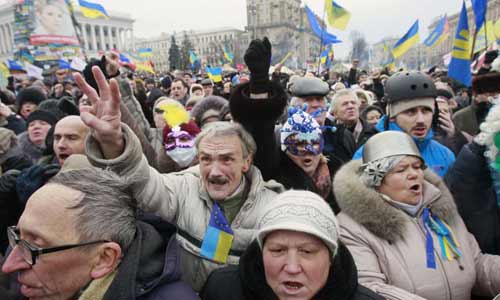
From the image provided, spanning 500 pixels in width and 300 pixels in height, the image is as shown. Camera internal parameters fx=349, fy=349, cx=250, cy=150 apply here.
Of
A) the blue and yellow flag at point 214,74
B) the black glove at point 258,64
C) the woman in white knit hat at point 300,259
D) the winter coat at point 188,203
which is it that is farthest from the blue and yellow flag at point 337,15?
the woman in white knit hat at point 300,259

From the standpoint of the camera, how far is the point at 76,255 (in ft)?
4.70

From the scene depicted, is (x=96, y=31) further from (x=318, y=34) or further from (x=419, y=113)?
(x=419, y=113)

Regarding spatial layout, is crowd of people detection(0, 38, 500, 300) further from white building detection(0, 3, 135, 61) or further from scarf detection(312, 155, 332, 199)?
white building detection(0, 3, 135, 61)

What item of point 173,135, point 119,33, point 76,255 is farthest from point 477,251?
point 119,33

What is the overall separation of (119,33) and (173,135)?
9107 centimetres

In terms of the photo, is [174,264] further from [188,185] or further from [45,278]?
[188,185]

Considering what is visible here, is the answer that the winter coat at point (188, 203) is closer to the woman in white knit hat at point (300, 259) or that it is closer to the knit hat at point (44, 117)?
the woman in white knit hat at point (300, 259)

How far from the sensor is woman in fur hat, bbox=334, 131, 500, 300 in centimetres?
192

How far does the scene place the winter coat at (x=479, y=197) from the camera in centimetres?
218

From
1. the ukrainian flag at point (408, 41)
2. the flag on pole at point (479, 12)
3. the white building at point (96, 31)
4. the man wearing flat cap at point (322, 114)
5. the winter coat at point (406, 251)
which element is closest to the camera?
the winter coat at point (406, 251)

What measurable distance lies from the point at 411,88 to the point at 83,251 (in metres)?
2.72

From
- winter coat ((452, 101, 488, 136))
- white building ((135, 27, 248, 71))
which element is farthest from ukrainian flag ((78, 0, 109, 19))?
white building ((135, 27, 248, 71))

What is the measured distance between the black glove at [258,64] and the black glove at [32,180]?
4.90 ft

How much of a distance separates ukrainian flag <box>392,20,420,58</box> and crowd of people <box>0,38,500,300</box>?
24.9ft
